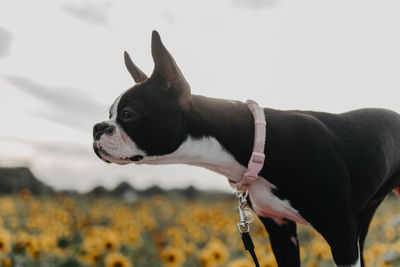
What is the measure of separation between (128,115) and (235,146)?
1.95 feet

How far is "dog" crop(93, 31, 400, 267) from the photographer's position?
276 centimetres

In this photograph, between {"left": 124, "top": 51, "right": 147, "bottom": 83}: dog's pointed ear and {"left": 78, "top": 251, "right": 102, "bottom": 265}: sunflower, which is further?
{"left": 78, "top": 251, "right": 102, "bottom": 265}: sunflower

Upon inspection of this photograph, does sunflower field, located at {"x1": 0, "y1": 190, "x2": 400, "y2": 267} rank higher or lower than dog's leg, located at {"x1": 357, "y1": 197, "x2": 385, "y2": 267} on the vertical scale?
lower

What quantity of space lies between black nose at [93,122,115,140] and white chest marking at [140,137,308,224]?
0.79ft

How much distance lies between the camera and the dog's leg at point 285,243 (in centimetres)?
325

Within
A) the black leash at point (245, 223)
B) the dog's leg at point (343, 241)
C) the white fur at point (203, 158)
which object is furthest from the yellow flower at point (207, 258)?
the dog's leg at point (343, 241)

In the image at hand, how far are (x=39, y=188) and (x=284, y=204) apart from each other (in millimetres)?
9391

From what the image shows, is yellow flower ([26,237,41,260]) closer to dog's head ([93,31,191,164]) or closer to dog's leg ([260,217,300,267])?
dog's head ([93,31,191,164])

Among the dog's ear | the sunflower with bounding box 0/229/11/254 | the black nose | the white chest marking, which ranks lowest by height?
the sunflower with bounding box 0/229/11/254

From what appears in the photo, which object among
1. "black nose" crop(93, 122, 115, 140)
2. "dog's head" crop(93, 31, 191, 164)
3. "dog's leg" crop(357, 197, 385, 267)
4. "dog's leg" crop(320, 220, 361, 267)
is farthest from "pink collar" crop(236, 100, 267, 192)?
"dog's leg" crop(357, 197, 385, 267)

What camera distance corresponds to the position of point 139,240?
5477mm

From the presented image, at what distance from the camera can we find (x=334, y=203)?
2830 millimetres

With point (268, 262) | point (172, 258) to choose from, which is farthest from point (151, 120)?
point (172, 258)

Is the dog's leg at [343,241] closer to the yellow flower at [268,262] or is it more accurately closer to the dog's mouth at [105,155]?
the dog's mouth at [105,155]
